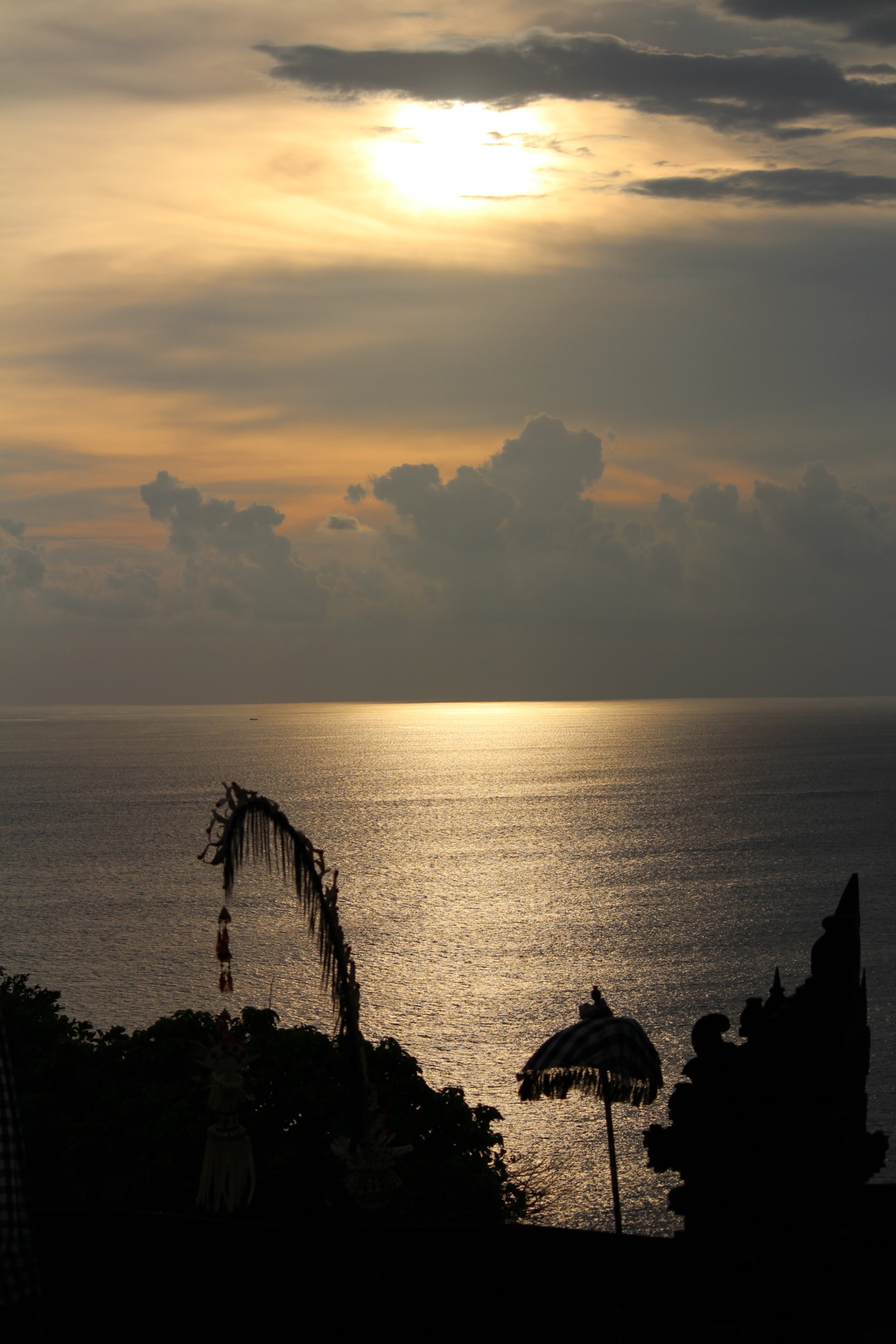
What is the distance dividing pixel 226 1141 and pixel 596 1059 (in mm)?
8258

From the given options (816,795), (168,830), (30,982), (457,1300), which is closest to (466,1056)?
(30,982)

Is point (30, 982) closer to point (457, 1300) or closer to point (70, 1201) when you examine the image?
Answer: point (70, 1201)

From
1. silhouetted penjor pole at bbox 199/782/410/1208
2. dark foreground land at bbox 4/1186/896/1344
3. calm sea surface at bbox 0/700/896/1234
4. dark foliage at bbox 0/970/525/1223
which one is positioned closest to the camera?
dark foreground land at bbox 4/1186/896/1344

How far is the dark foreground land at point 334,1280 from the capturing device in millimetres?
12016

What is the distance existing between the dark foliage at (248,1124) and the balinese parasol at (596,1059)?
10.3 feet

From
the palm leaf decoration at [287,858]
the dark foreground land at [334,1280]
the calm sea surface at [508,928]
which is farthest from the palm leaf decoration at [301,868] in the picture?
the calm sea surface at [508,928]

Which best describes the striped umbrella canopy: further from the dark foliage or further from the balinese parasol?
the dark foliage

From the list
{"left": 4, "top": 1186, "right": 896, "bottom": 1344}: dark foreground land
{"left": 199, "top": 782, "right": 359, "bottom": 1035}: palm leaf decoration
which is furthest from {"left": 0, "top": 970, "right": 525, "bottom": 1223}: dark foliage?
{"left": 4, "top": 1186, "right": 896, "bottom": 1344}: dark foreground land

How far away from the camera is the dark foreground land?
12.0m

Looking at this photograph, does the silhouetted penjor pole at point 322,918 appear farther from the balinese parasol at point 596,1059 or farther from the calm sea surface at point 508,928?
the calm sea surface at point 508,928

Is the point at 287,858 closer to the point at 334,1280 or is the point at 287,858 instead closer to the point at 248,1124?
the point at 334,1280

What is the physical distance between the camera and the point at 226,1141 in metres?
14.6

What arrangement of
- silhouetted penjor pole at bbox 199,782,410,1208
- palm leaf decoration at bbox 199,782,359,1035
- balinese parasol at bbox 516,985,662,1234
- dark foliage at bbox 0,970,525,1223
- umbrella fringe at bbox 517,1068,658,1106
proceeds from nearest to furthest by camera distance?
1. silhouetted penjor pole at bbox 199,782,410,1208
2. palm leaf decoration at bbox 199,782,359,1035
3. balinese parasol at bbox 516,985,662,1234
4. umbrella fringe at bbox 517,1068,658,1106
5. dark foliage at bbox 0,970,525,1223

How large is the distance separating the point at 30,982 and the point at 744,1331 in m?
76.0
